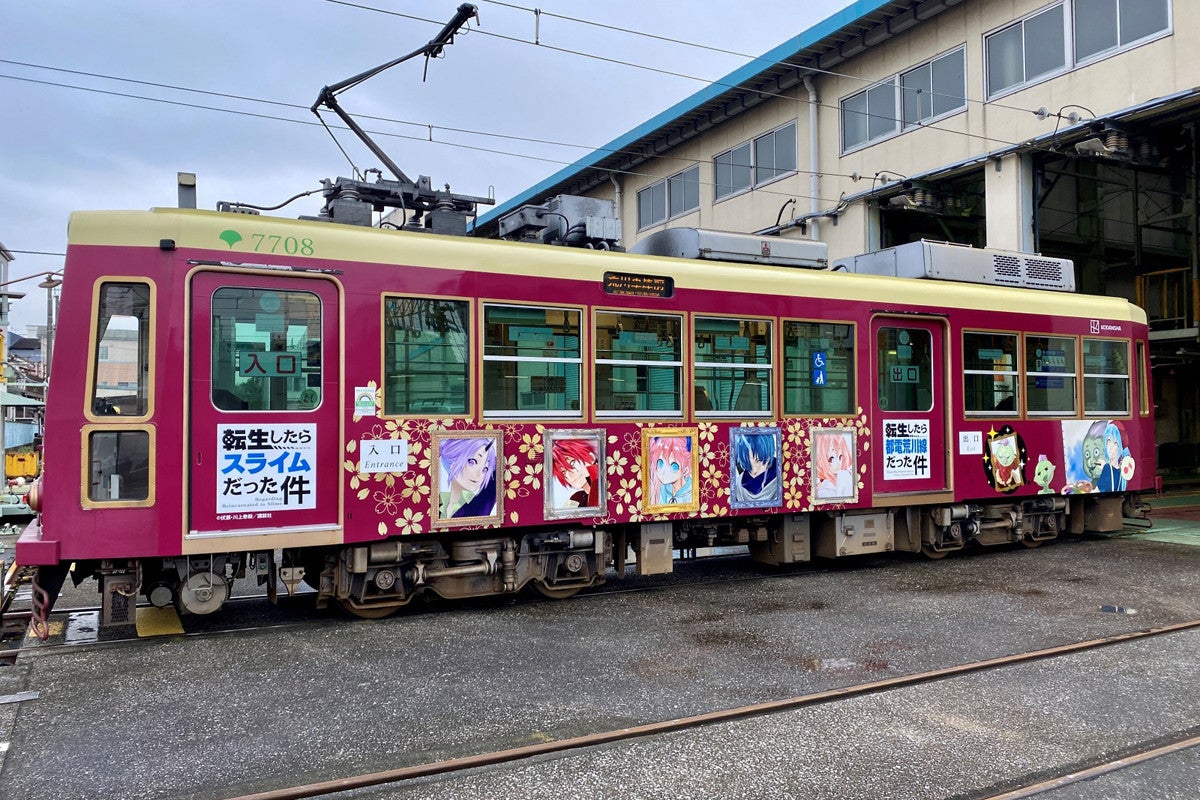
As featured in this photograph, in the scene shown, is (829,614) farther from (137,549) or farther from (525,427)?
(137,549)

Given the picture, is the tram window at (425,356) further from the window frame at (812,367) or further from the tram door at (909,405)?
the tram door at (909,405)

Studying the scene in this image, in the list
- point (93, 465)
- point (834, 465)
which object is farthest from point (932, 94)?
point (93, 465)

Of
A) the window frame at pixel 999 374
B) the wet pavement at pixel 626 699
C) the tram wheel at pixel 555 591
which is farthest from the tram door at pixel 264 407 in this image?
the window frame at pixel 999 374

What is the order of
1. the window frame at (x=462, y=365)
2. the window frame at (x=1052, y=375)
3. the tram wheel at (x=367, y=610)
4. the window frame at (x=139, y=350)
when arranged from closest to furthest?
the window frame at (x=139, y=350) → the window frame at (x=462, y=365) → the tram wheel at (x=367, y=610) → the window frame at (x=1052, y=375)

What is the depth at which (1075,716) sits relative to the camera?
15.9ft

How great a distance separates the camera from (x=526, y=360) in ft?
24.0

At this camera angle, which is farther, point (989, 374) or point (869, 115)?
point (869, 115)

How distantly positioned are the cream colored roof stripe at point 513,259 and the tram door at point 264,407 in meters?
0.34

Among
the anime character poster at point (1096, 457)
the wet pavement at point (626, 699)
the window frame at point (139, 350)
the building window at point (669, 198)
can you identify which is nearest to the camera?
the wet pavement at point (626, 699)

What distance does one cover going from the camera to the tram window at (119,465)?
5898 millimetres

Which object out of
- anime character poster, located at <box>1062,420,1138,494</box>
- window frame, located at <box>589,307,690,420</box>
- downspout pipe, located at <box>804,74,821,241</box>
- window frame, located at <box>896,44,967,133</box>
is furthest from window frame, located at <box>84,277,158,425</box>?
downspout pipe, located at <box>804,74,821,241</box>

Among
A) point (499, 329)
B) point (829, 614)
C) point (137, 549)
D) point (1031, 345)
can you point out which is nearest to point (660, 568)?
point (829, 614)

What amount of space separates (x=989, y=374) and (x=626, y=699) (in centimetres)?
698

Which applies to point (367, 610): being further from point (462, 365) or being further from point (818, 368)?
point (818, 368)
